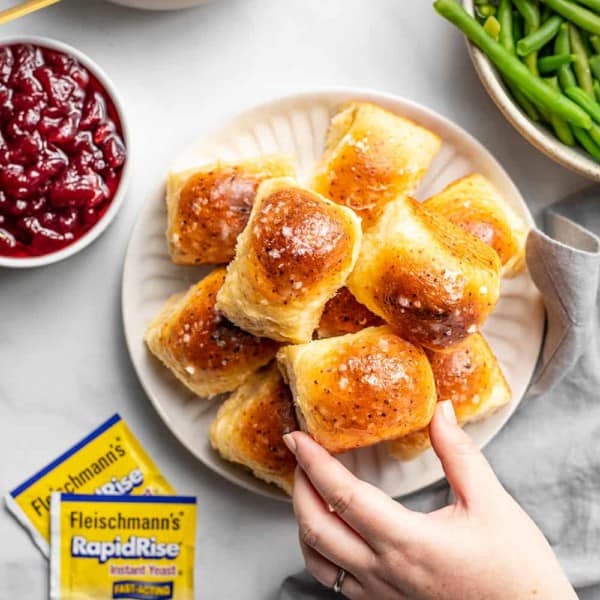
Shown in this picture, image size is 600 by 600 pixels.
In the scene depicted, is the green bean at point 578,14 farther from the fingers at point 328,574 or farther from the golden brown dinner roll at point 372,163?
the fingers at point 328,574

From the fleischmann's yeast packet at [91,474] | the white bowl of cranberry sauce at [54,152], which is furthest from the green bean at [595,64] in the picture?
the fleischmann's yeast packet at [91,474]

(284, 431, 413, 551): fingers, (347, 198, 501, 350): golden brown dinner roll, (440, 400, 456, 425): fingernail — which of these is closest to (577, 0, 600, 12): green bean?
(347, 198, 501, 350): golden brown dinner roll

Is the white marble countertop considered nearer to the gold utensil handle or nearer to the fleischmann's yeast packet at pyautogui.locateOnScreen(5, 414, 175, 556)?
the fleischmann's yeast packet at pyautogui.locateOnScreen(5, 414, 175, 556)

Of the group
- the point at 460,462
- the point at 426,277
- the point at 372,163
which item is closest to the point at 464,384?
the point at 460,462

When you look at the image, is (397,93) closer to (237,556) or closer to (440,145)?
(440,145)

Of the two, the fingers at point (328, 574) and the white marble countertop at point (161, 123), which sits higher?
the white marble countertop at point (161, 123)

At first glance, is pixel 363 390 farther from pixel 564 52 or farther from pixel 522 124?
pixel 564 52
